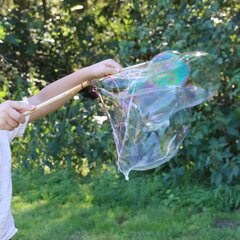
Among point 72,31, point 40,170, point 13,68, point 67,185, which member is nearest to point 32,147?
point 40,170

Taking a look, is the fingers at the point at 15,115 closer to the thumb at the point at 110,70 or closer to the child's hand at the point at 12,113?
the child's hand at the point at 12,113

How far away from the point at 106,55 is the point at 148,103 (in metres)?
3.76

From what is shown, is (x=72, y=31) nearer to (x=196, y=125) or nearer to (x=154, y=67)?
(x=196, y=125)

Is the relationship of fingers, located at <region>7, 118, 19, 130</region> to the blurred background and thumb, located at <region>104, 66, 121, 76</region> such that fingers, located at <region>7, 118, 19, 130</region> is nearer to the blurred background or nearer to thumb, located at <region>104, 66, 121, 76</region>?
thumb, located at <region>104, 66, 121, 76</region>

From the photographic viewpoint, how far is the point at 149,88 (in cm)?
274

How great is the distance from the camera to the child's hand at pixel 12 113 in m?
1.96

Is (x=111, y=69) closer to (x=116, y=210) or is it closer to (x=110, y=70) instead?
(x=110, y=70)

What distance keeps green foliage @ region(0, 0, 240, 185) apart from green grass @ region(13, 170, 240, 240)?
0.25 meters

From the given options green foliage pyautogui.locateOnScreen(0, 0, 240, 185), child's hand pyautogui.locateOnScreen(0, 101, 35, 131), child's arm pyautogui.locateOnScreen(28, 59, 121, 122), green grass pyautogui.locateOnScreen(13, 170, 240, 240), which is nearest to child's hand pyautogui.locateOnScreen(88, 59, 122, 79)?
child's arm pyautogui.locateOnScreen(28, 59, 121, 122)

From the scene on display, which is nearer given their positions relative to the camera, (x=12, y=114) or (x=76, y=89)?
(x=12, y=114)

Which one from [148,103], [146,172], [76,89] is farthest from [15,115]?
[146,172]

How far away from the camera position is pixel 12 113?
6.44 ft

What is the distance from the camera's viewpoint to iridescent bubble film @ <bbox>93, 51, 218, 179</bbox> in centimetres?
268

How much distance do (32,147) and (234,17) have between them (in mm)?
2215
